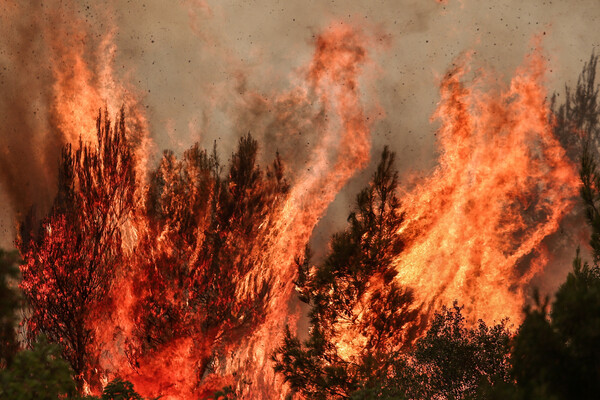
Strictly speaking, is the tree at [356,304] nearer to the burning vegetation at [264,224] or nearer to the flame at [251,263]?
the burning vegetation at [264,224]

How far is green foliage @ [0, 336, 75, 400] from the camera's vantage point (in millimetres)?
8398

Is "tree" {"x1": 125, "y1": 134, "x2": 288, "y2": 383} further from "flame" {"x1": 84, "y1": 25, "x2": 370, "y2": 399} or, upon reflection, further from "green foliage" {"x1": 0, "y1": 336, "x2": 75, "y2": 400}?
"green foliage" {"x1": 0, "y1": 336, "x2": 75, "y2": 400}

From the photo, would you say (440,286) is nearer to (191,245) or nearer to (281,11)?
(191,245)

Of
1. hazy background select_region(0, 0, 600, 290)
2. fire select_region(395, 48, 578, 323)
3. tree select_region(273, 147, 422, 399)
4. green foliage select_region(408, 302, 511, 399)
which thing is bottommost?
green foliage select_region(408, 302, 511, 399)

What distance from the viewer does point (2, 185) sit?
1777 centimetres

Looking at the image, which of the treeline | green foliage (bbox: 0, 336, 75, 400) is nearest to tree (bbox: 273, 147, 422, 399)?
the treeline

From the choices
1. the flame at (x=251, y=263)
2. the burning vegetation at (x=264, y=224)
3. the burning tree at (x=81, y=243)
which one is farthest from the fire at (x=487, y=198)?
the burning tree at (x=81, y=243)

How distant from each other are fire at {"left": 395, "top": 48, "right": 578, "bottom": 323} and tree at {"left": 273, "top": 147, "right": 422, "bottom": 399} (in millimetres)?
724

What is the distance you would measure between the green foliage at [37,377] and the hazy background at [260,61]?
28.7 feet

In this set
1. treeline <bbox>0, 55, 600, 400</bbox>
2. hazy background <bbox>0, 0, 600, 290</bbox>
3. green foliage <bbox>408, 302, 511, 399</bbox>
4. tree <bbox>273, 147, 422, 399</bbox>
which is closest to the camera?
green foliage <bbox>408, 302, 511, 399</bbox>

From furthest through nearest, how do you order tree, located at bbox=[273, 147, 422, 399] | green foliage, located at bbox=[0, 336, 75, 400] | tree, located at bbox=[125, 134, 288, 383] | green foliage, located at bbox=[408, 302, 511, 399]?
tree, located at bbox=[125, 134, 288, 383]
tree, located at bbox=[273, 147, 422, 399]
green foliage, located at bbox=[408, 302, 511, 399]
green foliage, located at bbox=[0, 336, 75, 400]

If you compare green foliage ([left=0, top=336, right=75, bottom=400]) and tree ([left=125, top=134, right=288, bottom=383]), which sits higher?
tree ([left=125, top=134, right=288, bottom=383])

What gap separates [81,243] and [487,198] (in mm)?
9789

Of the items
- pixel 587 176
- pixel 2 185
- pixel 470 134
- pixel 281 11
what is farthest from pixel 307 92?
pixel 2 185
